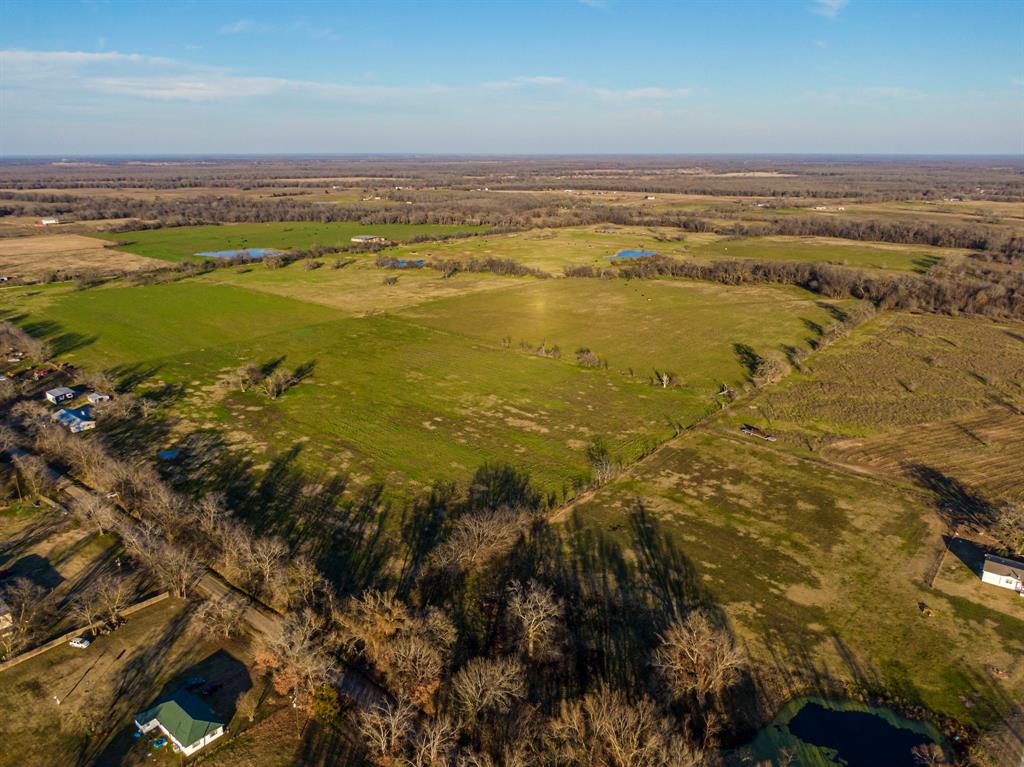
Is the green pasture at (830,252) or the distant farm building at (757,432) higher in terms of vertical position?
the green pasture at (830,252)

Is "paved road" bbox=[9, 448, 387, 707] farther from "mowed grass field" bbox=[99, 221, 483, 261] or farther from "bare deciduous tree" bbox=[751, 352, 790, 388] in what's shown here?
"mowed grass field" bbox=[99, 221, 483, 261]

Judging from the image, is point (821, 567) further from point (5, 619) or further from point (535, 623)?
point (5, 619)

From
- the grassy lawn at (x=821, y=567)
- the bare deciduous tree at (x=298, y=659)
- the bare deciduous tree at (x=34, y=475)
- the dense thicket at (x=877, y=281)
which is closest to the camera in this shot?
the bare deciduous tree at (x=298, y=659)

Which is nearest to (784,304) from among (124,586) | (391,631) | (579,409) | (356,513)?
(579,409)

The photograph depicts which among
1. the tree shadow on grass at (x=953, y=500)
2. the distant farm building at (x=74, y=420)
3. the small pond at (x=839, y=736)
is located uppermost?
the distant farm building at (x=74, y=420)

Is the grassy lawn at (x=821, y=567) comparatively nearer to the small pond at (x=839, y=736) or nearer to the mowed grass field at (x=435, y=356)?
the small pond at (x=839, y=736)

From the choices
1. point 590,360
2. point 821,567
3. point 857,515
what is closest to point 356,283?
point 590,360

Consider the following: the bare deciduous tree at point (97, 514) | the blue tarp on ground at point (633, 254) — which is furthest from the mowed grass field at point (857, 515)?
the blue tarp on ground at point (633, 254)

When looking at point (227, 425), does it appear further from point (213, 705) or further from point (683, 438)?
point (683, 438)
